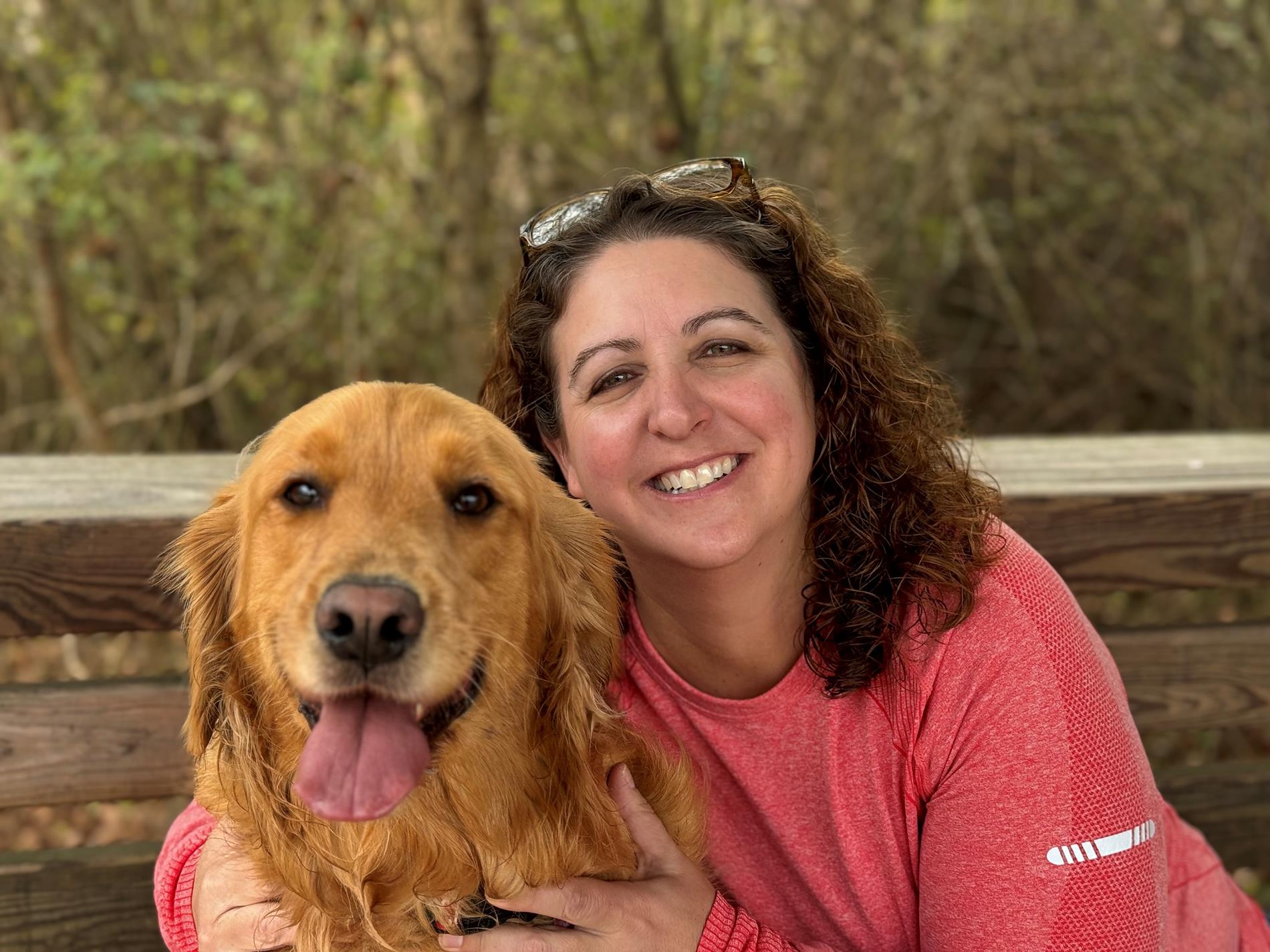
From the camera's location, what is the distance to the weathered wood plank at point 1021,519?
213 cm

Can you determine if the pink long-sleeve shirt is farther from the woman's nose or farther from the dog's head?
the woman's nose

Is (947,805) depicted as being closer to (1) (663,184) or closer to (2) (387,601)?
(2) (387,601)

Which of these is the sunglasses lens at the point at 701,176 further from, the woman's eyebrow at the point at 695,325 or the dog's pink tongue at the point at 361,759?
the dog's pink tongue at the point at 361,759

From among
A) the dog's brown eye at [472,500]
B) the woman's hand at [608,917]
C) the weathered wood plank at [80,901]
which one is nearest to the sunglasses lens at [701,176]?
the dog's brown eye at [472,500]

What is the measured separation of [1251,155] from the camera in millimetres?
5125

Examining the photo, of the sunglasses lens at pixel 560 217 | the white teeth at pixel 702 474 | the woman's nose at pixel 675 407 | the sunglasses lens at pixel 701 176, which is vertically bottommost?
the white teeth at pixel 702 474

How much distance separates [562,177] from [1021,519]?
12.9 feet

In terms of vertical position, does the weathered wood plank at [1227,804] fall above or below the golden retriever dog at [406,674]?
below

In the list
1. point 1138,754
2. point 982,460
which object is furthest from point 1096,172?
point 1138,754

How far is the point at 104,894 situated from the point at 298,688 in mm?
1089

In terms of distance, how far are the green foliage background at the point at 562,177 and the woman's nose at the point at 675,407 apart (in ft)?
9.69

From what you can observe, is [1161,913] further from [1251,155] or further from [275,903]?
[1251,155]

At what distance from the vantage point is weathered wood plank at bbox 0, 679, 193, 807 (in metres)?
2.23

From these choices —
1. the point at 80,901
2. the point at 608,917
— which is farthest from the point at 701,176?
the point at 80,901
